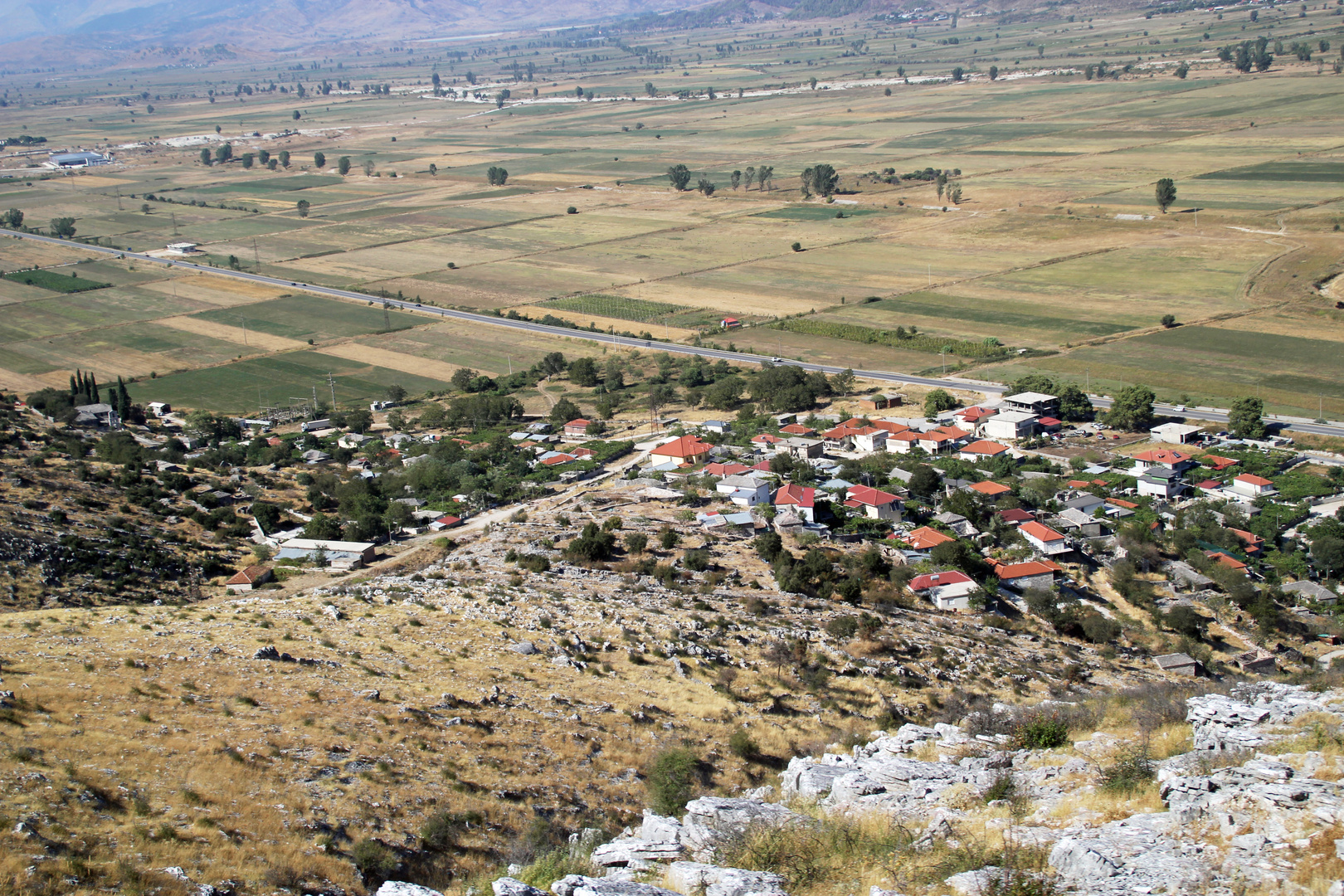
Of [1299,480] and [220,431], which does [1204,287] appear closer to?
[1299,480]

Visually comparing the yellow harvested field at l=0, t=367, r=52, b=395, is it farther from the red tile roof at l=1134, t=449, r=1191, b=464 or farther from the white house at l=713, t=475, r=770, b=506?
the red tile roof at l=1134, t=449, r=1191, b=464

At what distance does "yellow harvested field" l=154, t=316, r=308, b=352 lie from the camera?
91.6 m

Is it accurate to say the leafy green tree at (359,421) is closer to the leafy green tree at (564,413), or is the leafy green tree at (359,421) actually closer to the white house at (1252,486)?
the leafy green tree at (564,413)

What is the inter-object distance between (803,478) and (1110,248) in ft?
217

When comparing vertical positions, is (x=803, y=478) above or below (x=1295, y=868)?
below

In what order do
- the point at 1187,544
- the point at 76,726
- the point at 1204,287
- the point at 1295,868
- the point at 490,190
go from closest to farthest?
the point at 1295,868 → the point at 76,726 → the point at 1187,544 → the point at 1204,287 → the point at 490,190

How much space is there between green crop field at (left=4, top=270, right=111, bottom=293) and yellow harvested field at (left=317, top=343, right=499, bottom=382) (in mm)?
41757

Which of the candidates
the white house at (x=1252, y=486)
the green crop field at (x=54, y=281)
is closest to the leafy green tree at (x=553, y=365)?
the white house at (x=1252, y=486)

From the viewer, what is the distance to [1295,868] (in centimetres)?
1238

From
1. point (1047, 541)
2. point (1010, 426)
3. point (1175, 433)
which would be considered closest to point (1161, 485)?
point (1175, 433)

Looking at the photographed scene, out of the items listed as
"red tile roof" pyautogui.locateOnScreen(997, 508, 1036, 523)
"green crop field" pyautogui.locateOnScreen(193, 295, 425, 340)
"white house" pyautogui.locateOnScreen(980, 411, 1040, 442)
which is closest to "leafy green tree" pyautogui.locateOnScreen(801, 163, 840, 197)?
"green crop field" pyautogui.locateOnScreen(193, 295, 425, 340)

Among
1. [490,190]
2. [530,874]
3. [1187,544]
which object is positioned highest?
[490,190]

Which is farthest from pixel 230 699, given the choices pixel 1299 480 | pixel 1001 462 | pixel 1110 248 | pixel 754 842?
pixel 1110 248

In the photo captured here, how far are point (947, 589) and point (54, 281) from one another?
4432 inches
